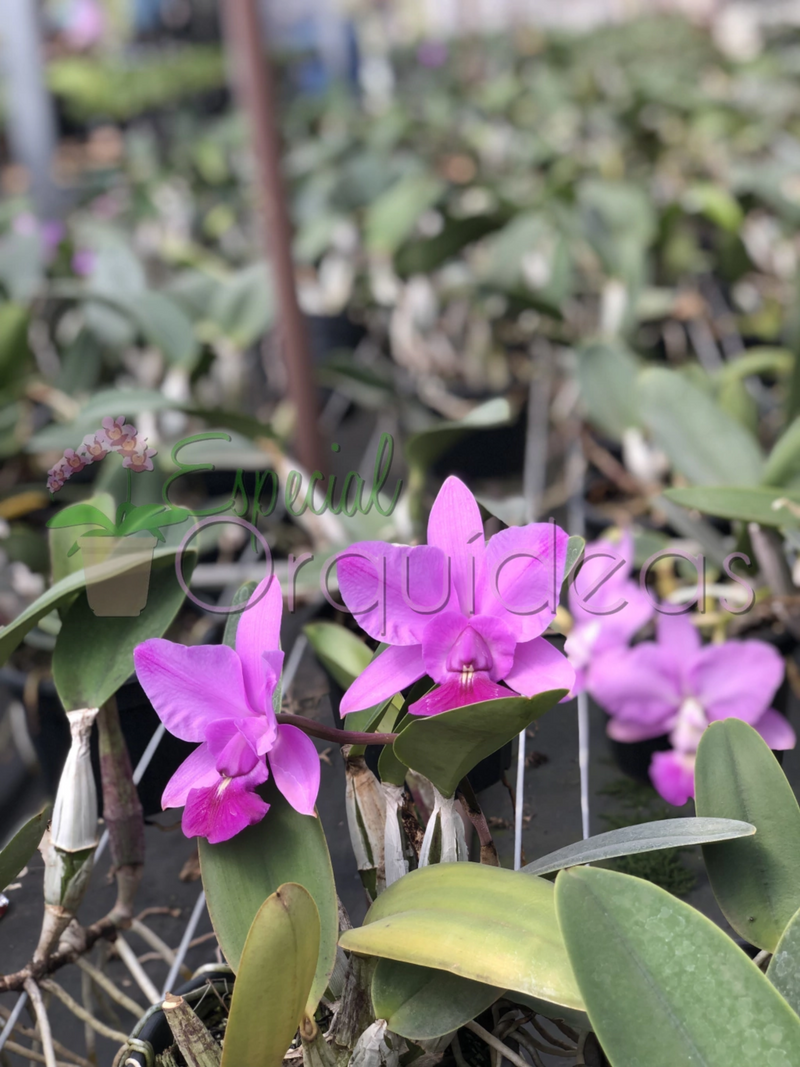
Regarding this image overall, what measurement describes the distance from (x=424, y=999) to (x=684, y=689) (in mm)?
303

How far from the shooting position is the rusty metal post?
92cm

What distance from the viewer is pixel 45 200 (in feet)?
6.64

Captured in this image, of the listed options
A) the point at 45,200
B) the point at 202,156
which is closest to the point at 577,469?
the point at 45,200

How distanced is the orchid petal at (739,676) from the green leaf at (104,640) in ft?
1.02

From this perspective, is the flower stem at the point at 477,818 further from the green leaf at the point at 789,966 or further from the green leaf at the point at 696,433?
the green leaf at the point at 696,433

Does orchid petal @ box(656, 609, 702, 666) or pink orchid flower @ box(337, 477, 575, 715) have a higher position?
pink orchid flower @ box(337, 477, 575, 715)

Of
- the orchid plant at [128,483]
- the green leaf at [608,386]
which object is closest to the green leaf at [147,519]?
the orchid plant at [128,483]

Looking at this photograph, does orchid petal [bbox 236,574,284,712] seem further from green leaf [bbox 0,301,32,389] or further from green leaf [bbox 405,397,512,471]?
green leaf [bbox 0,301,32,389]

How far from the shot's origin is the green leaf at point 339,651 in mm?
574

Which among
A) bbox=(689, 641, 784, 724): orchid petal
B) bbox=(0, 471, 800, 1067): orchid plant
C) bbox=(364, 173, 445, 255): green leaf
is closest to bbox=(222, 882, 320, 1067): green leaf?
bbox=(0, 471, 800, 1067): orchid plant

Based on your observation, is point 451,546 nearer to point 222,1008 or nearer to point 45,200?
point 222,1008

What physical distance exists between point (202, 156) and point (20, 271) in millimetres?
1143

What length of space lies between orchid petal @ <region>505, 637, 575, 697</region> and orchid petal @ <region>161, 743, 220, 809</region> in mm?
124

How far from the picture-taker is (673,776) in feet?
1.85
